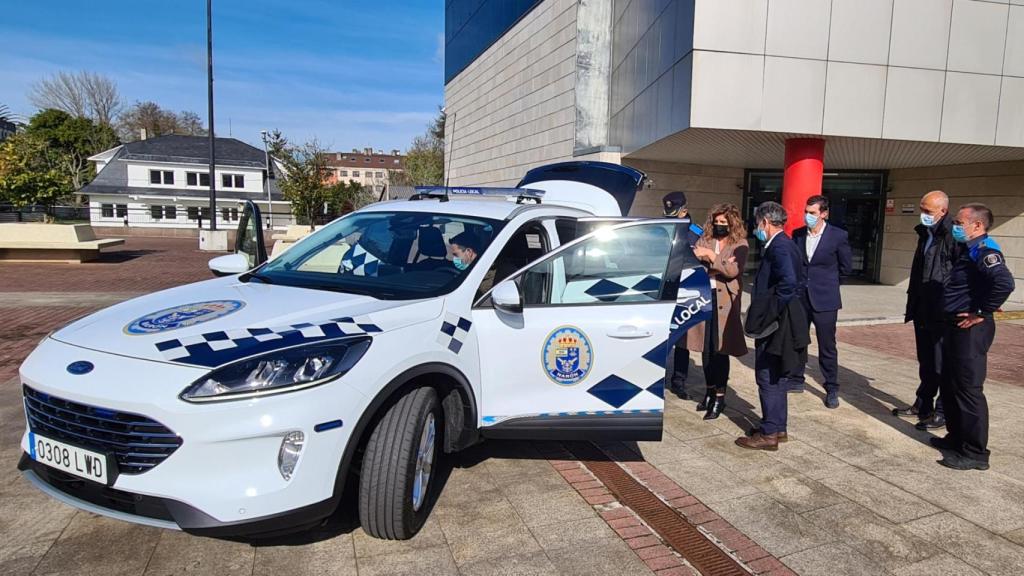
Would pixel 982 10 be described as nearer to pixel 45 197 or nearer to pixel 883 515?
pixel 883 515

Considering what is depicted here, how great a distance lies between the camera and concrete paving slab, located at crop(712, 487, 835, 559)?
3.07 m

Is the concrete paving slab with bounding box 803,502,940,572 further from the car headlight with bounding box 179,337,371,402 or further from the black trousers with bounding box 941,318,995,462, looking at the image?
the car headlight with bounding box 179,337,371,402

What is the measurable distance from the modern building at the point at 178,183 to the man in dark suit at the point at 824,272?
4530 centimetres

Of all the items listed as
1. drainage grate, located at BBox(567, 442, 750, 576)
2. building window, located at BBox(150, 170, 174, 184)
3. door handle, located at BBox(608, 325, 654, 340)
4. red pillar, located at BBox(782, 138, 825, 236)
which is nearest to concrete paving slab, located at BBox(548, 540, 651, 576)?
drainage grate, located at BBox(567, 442, 750, 576)

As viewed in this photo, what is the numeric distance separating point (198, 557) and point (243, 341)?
1.08 m

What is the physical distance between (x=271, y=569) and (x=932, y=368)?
489cm

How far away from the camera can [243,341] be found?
2.54 metres

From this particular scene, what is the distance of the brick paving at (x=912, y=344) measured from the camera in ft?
22.5

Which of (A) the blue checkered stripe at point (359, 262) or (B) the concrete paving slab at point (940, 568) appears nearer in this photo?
(B) the concrete paving slab at point (940, 568)

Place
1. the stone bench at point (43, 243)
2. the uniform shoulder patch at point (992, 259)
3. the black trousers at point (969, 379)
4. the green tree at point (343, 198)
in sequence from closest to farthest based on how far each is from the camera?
1. the uniform shoulder patch at point (992, 259)
2. the black trousers at point (969, 379)
3. the stone bench at point (43, 243)
4. the green tree at point (343, 198)

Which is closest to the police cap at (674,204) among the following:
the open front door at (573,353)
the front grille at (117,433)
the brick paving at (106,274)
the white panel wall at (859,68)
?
the open front door at (573,353)

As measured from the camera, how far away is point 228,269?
4066 mm

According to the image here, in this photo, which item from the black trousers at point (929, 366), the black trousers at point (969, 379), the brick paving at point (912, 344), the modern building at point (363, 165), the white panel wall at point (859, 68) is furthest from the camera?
the modern building at point (363, 165)

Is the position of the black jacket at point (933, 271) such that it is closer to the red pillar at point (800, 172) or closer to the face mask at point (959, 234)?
the face mask at point (959, 234)
